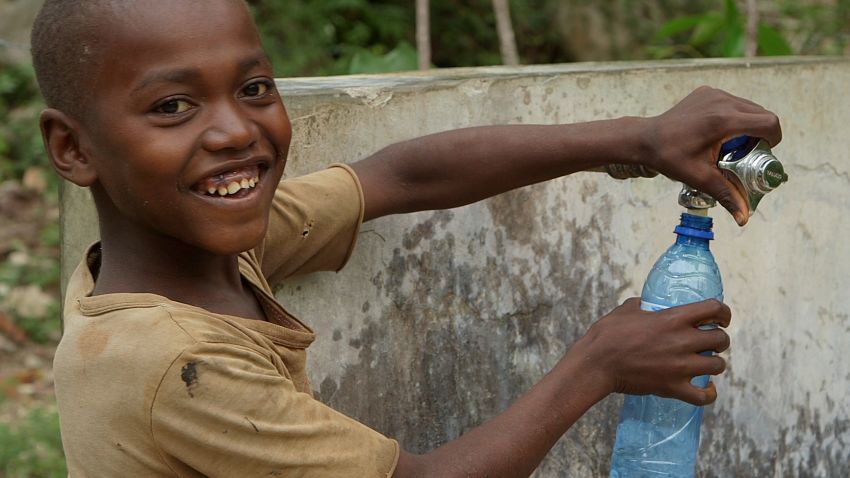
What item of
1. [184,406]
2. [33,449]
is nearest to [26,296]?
[33,449]

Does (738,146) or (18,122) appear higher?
(18,122)

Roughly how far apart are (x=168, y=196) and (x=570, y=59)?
528 centimetres

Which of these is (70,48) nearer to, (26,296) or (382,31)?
(26,296)

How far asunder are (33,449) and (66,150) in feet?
6.83

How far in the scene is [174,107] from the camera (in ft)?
5.68

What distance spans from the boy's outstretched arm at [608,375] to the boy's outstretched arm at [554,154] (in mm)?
216

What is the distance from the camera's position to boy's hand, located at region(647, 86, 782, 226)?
1.95m

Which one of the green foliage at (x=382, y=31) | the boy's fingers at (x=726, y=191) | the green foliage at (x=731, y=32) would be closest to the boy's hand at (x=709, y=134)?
the boy's fingers at (x=726, y=191)

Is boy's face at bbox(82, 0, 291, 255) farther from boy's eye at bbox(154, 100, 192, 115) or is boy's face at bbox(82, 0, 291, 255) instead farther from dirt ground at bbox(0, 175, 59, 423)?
dirt ground at bbox(0, 175, 59, 423)

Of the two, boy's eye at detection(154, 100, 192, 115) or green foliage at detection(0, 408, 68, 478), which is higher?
boy's eye at detection(154, 100, 192, 115)

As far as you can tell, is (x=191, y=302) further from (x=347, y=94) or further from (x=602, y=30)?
(x=602, y=30)

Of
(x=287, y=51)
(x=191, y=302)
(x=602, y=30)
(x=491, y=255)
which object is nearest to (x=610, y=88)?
(x=491, y=255)

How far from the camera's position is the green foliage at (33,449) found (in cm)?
352

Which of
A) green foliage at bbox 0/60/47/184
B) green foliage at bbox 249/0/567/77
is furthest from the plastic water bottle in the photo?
green foliage at bbox 0/60/47/184
